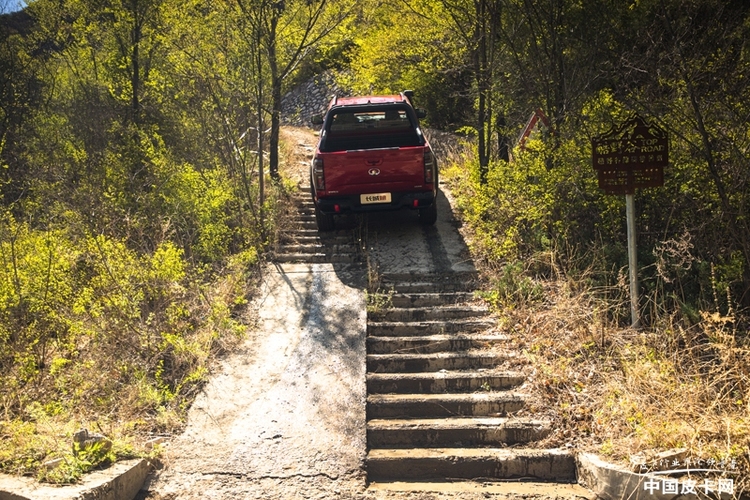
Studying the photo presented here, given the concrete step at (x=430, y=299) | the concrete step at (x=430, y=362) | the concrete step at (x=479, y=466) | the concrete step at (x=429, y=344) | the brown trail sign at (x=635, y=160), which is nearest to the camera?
the concrete step at (x=479, y=466)

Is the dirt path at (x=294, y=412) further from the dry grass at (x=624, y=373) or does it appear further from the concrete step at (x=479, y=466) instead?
the dry grass at (x=624, y=373)

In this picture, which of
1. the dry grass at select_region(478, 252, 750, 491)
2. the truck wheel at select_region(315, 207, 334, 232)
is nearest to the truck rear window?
the truck wheel at select_region(315, 207, 334, 232)

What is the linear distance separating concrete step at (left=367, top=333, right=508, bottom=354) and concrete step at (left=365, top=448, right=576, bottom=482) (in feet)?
5.27

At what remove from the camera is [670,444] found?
13.7ft

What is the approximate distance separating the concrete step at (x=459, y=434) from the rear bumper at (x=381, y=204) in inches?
164

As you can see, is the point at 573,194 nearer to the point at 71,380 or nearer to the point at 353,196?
the point at 353,196

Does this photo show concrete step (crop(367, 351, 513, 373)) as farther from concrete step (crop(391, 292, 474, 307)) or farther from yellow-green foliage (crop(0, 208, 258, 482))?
yellow-green foliage (crop(0, 208, 258, 482))

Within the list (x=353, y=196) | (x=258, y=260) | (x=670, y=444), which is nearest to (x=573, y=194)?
(x=353, y=196)

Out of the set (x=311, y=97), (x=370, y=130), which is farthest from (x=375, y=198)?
(x=311, y=97)

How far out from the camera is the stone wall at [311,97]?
86.5ft

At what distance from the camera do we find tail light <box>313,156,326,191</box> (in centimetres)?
865

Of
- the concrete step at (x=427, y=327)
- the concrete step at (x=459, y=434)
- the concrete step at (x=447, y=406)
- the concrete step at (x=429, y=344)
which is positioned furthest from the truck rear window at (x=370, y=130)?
the concrete step at (x=459, y=434)

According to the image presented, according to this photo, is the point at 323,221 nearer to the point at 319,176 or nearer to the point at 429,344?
the point at 319,176

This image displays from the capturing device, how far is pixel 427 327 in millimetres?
6715
